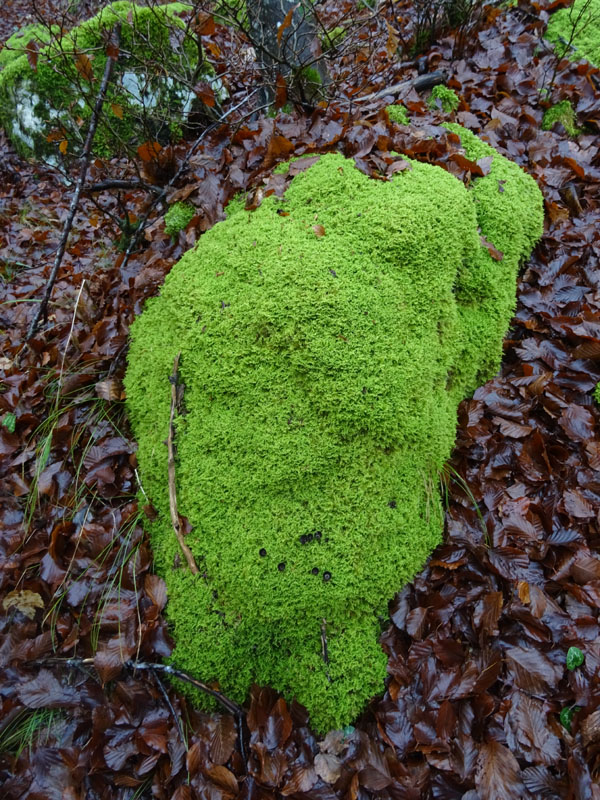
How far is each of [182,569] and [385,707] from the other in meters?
1.10

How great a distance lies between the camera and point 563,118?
12.4 ft

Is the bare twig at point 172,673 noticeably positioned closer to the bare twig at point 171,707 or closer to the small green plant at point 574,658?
the bare twig at point 171,707

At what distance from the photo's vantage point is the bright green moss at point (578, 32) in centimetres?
428

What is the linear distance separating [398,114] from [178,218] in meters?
1.80

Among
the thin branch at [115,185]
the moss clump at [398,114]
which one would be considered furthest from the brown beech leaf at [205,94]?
the moss clump at [398,114]

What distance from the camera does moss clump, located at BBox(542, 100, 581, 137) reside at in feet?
12.4

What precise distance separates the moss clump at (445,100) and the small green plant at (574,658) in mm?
3708

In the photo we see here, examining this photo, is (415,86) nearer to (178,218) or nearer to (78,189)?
(178,218)

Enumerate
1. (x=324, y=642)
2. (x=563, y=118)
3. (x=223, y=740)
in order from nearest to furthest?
(x=223, y=740), (x=324, y=642), (x=563, y=118)

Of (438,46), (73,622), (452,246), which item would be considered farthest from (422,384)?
(438,46)

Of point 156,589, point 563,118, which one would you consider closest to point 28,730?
point 156,589

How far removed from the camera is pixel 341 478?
7.09 ft

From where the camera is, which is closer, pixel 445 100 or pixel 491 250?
pixel 491 250

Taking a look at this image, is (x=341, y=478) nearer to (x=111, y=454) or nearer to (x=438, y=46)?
Result: (x=111, y=454)
